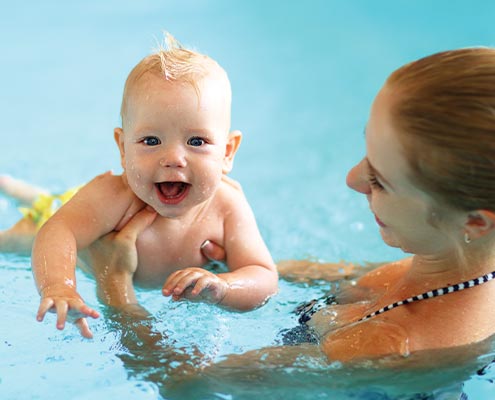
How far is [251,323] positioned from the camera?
188 centimetres

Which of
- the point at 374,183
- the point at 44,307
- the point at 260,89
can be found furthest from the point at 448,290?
the point at 260,89

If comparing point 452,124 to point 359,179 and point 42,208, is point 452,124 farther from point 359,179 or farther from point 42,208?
point 42,208

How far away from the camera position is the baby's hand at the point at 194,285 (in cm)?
158

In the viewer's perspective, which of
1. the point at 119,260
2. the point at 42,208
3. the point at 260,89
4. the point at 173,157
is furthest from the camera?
the point at 260,89

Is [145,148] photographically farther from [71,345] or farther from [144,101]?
[71,345]

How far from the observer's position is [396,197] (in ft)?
4.74

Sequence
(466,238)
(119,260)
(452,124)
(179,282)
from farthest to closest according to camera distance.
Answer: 1. (119,260)
2. (179,282)
3. (466,238)
4. (452,124)

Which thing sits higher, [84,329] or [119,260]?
[119,260]

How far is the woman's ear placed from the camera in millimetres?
1383

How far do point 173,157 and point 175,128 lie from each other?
2.5 inches

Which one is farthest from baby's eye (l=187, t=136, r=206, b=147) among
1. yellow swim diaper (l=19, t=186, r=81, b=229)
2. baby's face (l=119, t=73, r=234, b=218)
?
yellow swim diaper (l=19, t=186, r=81, b=229)

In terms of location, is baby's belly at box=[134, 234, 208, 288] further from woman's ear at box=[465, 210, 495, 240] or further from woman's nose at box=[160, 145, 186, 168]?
woman's ear at box=[465, 210, 495, 240]

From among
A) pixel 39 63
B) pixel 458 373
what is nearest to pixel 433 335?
pixel 458 373

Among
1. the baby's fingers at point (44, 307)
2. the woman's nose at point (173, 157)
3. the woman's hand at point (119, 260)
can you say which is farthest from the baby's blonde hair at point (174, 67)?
the baby's fingers at point (44, 307)
